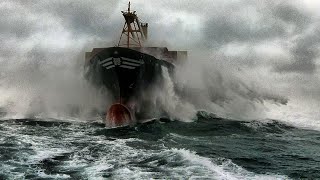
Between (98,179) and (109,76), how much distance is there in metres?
19.3

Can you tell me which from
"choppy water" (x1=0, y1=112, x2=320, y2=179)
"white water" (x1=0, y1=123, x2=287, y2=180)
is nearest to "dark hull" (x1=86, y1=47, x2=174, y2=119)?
"choppy water" (x1=0, y1=112, x2=320, y2=179)

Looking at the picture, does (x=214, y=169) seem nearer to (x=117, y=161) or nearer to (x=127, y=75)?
(x=117, y=161)

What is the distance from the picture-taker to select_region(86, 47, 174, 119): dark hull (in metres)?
30.6

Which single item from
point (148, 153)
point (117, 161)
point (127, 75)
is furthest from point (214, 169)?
point (127, 75)

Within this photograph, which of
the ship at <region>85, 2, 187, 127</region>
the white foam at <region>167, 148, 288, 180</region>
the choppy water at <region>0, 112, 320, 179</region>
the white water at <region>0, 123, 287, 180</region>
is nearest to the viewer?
the white water at <region>0, 123, 287, 180</region>

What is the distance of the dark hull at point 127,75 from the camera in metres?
30.6

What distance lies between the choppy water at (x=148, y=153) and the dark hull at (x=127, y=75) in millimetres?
4261

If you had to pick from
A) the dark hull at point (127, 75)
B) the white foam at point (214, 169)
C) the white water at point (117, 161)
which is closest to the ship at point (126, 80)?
the dark hull at point (127, 75)

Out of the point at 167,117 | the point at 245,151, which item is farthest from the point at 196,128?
the point at 245,151

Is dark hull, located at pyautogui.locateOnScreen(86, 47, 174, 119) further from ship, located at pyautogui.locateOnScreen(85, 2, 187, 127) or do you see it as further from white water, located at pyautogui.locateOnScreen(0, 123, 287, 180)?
white water, located at pyautogui.locateOnScreen(0, 123, 287, 180)

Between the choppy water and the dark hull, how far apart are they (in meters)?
4.26

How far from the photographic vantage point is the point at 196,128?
2877cm

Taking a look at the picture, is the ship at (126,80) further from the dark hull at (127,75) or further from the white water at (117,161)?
the white water at (117,161)

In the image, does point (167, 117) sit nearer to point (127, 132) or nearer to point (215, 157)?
point (127, 132)
